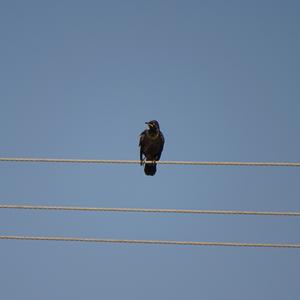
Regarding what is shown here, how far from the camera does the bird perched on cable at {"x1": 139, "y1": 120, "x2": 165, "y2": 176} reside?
34.5 ft

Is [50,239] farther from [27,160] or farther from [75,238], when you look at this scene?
[27,160]

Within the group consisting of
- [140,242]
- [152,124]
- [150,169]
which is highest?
[152,124]

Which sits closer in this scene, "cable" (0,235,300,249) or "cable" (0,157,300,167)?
"cable" (0,235,300,249)

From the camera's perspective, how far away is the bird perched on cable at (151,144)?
10.5m

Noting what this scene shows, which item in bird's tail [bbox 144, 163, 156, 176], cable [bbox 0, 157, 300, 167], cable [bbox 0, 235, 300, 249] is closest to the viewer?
cable [bbox 0, 235, 300, 249]

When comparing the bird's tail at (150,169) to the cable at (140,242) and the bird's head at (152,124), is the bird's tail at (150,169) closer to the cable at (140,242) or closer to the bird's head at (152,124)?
the bird's head at (152,124)

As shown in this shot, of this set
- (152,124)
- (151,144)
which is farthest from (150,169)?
(152,124)

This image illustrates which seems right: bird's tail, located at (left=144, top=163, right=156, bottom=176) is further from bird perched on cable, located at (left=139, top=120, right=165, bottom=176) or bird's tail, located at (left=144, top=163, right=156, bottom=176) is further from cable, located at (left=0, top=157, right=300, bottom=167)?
cable, located at (left=0, top=157, right=300, bottom=167)

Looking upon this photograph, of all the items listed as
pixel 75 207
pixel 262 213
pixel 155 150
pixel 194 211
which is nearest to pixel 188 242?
pixel 194 211

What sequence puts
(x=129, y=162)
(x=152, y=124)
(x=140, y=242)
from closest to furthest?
(x=140, y=242), (x=129, y=162), (x=152, y=124)

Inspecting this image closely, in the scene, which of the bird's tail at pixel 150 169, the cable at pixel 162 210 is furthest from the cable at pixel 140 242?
the bird's tail at pixel 150 169

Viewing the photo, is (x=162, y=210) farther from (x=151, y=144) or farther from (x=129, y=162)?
(x=151, y=144)

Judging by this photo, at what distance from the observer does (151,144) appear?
10547 millimetres

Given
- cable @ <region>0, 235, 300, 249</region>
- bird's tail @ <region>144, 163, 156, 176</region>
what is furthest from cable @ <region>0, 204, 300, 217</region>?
bird's tail @ <region>144, 163, 156, 176</region>
